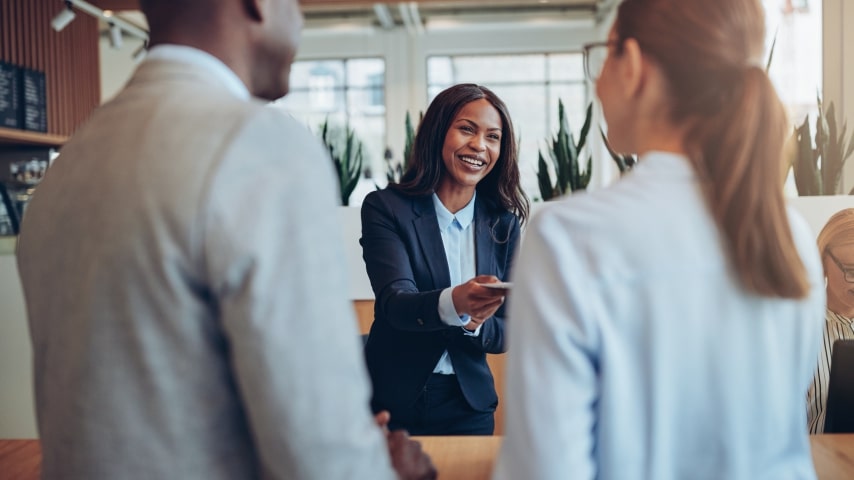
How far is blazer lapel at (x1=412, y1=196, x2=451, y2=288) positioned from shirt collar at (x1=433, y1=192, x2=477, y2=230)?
40 millimetres

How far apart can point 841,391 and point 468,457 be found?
120 cm

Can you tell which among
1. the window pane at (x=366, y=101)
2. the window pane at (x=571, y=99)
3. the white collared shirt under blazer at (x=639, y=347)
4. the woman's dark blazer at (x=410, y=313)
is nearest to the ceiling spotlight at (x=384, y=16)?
the window pane at (x=366, y=101)

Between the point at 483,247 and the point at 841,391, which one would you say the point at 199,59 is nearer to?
the point at 483,247

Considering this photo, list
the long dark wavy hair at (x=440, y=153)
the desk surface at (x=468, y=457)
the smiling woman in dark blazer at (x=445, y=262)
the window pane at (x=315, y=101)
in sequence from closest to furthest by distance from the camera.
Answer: the desk surface at (x=468, y=457), the smiling woman in dark blazer at (x=445, y=262), the long dark wavy hair at (x=440, y=153), the window pane at (x=315, y=101)

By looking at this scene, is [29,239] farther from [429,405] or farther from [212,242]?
Answer: [429,405]

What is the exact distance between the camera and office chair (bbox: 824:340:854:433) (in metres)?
2.07

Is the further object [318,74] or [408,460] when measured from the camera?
[318,74]

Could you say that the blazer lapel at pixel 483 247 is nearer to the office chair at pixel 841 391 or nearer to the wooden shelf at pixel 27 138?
the office chair at pixel 841 391

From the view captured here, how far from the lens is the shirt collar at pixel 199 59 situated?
2.71ft

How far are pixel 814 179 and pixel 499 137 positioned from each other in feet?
6.13

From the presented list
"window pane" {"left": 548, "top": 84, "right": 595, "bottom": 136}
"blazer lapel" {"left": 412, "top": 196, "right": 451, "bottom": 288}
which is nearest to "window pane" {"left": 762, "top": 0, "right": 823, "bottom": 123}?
"blazer lapel" {"left": 412, "top": 196, "right": 451, "bottom": 288}

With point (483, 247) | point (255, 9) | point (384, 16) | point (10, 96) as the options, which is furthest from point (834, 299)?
point (384, 16)

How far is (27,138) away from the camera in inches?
168

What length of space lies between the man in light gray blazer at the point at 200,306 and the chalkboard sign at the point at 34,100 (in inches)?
164
